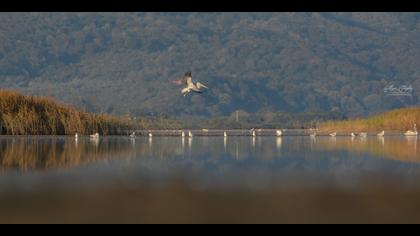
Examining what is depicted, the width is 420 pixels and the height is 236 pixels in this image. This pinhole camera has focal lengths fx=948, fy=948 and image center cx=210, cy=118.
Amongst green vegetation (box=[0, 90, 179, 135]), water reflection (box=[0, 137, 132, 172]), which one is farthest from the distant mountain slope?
water reflection (box=[0, 137, 132, 172])

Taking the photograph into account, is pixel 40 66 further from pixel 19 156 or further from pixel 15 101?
pixel 19 156

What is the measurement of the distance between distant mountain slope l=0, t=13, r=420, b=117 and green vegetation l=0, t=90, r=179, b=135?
91743 millimetres

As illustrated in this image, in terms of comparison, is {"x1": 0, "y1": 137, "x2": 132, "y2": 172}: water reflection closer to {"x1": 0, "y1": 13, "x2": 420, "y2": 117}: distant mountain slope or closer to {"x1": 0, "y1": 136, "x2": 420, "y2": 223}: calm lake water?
{"x1": 0, "y1": 136, "x2": 420, "y2": 223}: calm lake water

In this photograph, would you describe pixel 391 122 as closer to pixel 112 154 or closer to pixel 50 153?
pixel 112 154

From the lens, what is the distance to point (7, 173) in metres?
15.0

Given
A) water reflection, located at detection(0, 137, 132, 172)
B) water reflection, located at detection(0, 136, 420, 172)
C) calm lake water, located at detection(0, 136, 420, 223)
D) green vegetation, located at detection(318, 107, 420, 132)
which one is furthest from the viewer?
green vegetation, located at detection(318, 107, 420, 132)

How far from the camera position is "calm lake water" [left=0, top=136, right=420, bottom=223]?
10977 mm

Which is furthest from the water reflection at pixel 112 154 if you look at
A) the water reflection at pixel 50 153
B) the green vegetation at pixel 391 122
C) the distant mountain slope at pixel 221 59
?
the distant mountain slope at pixel 221 59

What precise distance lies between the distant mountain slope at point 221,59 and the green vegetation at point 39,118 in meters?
91.7

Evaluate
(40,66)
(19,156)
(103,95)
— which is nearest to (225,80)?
(103,95)

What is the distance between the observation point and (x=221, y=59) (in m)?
169
